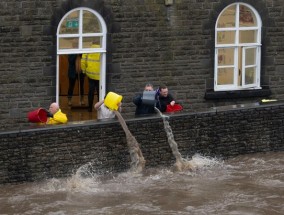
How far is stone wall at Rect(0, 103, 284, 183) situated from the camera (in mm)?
19953

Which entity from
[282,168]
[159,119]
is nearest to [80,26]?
[159,119]

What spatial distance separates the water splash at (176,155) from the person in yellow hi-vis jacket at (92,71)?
3.38 metres

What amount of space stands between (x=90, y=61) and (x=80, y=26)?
116cm

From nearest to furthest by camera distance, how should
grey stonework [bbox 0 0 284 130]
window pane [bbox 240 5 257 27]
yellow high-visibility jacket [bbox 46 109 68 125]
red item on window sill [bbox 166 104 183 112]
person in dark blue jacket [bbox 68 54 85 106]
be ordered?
yellow high-visibility jacket [bbox 46 109 68 125] → red item on window sill [bbox 166 104 183 112] → grey stonework [bbox 0 0 284 130] → person in dark blue jacket [bbox 68 54 85 106] → window pane [bbox 240 5 257 27]

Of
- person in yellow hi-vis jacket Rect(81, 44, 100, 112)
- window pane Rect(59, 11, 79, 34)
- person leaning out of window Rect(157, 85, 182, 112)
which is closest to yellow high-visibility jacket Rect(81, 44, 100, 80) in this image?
person in yellow hi-vis jacket Rect(81, 44, 100, 112)

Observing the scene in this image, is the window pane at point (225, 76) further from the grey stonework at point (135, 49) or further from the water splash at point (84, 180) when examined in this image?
the water splash at point (84, 180)

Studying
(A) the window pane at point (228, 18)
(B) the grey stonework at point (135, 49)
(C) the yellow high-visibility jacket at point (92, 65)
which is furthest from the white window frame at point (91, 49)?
(A) the window pane at point (228, 18)

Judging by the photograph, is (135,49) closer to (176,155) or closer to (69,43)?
(69,43)

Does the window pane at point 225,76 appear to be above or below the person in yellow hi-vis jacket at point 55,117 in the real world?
above

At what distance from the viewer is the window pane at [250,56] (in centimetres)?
2636

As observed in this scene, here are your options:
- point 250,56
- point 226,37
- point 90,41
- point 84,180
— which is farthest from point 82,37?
point 84,180

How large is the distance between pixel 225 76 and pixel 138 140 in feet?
17.8

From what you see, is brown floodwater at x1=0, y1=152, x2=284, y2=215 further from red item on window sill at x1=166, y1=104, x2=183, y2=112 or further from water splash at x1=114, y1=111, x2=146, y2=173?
red item on window sill at x1=166, y1=104, x2=183, y2=112

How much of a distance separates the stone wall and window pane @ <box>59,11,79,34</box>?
3.48m
